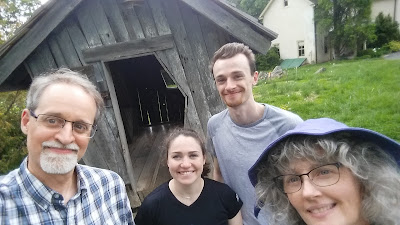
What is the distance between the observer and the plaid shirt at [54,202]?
1.60 m

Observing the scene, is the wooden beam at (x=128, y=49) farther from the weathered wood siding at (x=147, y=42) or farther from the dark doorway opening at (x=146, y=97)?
the dark doorway opening at (x=146, y=97)

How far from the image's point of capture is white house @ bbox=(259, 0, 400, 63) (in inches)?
1069

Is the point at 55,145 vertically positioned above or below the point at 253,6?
below

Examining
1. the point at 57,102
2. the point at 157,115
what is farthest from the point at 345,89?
the point at 57,102

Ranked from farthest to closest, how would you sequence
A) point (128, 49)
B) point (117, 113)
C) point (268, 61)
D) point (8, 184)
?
point (268, 61)
point (117, 113)
point (128, 49)
point (8, 184)

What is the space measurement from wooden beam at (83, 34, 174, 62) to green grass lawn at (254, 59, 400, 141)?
5.51 m

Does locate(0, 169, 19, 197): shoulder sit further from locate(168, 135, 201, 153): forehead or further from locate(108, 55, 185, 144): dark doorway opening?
locate(108, 55, 185, 144): dark doorway opening

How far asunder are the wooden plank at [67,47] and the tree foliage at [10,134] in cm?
326

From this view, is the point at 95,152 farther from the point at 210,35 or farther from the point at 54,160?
the point at 54,160

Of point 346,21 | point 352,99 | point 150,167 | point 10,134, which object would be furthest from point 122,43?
point 346,21

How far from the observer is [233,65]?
2355mm

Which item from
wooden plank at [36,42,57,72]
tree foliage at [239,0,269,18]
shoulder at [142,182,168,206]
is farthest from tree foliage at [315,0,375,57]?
shoulder at [142,182,168,206]

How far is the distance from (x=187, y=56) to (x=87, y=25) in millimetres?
1355

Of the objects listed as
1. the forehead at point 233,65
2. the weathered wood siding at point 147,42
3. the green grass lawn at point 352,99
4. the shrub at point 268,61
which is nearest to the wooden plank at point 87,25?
the weathered wood siding at point 147,42
